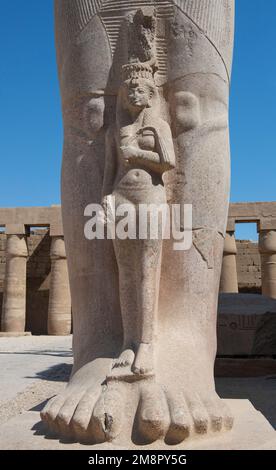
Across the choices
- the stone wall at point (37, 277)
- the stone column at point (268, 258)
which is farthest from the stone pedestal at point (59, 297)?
the stone column at point (268, 258)

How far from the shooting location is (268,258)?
16.1 meters

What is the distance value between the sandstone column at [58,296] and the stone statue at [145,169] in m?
13.8

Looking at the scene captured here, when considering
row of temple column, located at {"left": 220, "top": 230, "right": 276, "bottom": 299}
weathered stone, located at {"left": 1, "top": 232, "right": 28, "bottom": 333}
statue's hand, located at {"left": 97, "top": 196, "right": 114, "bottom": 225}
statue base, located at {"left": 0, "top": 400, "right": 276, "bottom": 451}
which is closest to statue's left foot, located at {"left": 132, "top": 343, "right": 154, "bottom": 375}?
statue base, located at {"left": 0, "top": 400, "right": 276, "bottom": 451}

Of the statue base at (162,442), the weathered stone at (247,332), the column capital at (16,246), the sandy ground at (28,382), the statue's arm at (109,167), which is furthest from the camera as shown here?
the column capital at (16,246)

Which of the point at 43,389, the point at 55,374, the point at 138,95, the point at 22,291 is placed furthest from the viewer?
the point at 22,291

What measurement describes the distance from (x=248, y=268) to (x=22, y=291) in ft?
28.4

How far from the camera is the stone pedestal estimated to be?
16062 mm

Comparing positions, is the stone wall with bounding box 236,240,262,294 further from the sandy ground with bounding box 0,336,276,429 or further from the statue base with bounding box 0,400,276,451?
the statue base with bounding box 0,400,276,451

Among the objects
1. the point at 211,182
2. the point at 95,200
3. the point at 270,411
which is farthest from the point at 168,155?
the point at 270,411

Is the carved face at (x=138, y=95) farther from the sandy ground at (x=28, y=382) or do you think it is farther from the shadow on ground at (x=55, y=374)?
the shadow on ground at (x=55, y=374)

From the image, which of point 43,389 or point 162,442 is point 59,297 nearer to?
point 43,389

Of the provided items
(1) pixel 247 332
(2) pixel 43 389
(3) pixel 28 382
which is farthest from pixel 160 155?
(3) pixel 28 382

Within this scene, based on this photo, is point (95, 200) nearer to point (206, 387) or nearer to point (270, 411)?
point (206, 387)

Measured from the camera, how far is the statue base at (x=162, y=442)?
1.79 meters
